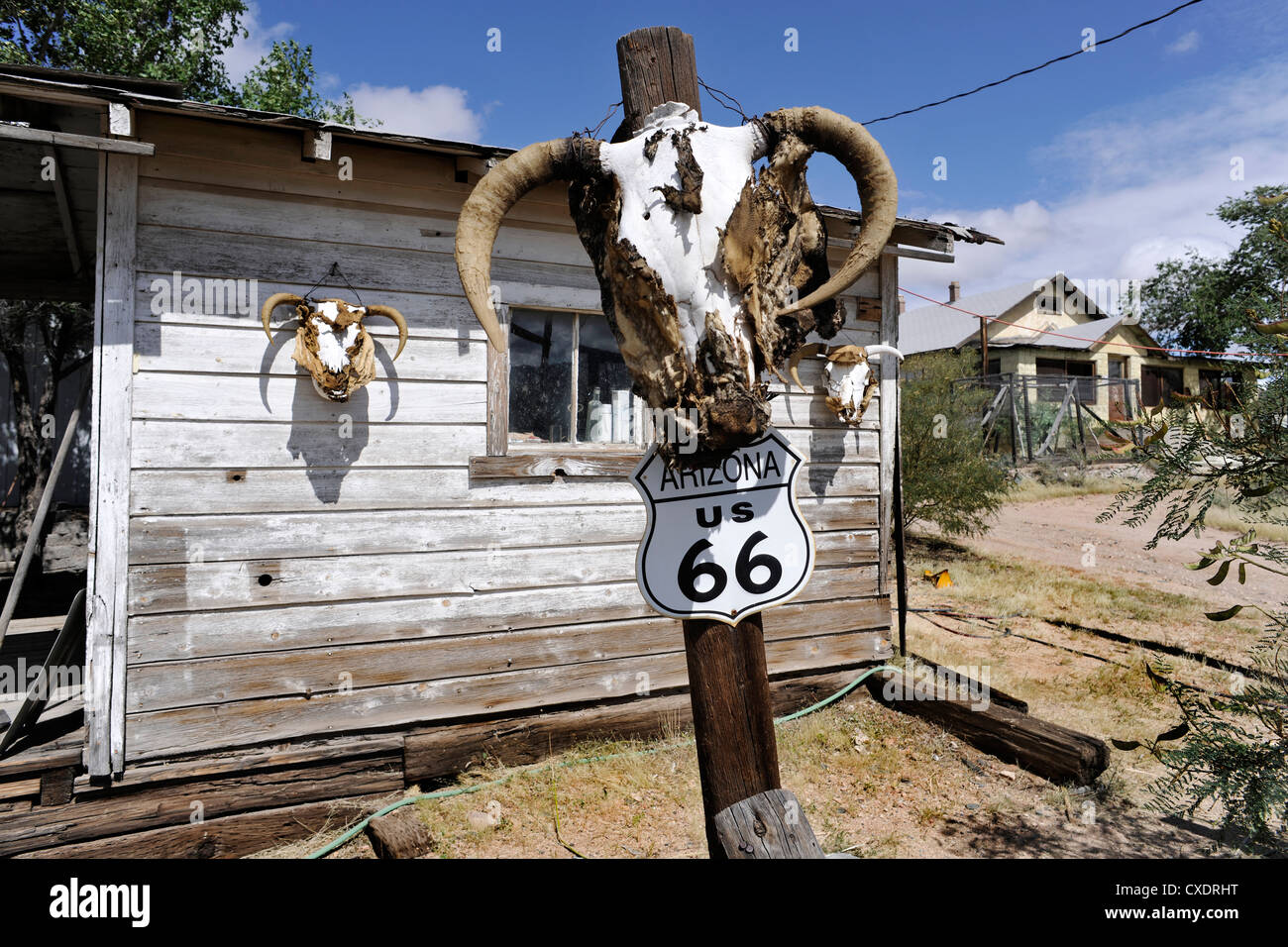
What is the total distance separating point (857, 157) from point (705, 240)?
472 millimetres

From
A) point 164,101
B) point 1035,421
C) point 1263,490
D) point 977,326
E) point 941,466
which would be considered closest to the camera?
point 1263,490

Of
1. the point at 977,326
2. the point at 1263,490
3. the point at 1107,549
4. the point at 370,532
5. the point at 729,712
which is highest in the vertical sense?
the point at 977,326

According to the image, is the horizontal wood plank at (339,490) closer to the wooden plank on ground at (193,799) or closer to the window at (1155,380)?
the wooden plank on ground at (193,799)

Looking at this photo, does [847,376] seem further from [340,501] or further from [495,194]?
[495,194]

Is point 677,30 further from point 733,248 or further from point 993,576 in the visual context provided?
point 993,576

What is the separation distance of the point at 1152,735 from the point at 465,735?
459 cm

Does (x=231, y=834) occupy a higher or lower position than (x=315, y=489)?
lower

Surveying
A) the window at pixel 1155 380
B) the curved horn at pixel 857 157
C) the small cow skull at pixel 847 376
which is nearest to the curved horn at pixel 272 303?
the curved horn at pixel 857 157

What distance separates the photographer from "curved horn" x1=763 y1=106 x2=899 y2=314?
5.37 feet

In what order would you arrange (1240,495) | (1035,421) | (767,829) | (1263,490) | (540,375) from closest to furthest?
(767,829)
(1263,490)
(1240,495)
(540,375)
(1035,421)

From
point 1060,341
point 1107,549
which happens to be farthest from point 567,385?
point 1060,341

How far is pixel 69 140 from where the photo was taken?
127 inches

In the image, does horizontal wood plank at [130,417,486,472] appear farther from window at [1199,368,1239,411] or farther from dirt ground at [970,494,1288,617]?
dirt ground at [970,494,1288,617]

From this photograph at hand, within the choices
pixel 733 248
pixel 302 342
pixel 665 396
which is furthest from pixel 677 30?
pixel 302 342
